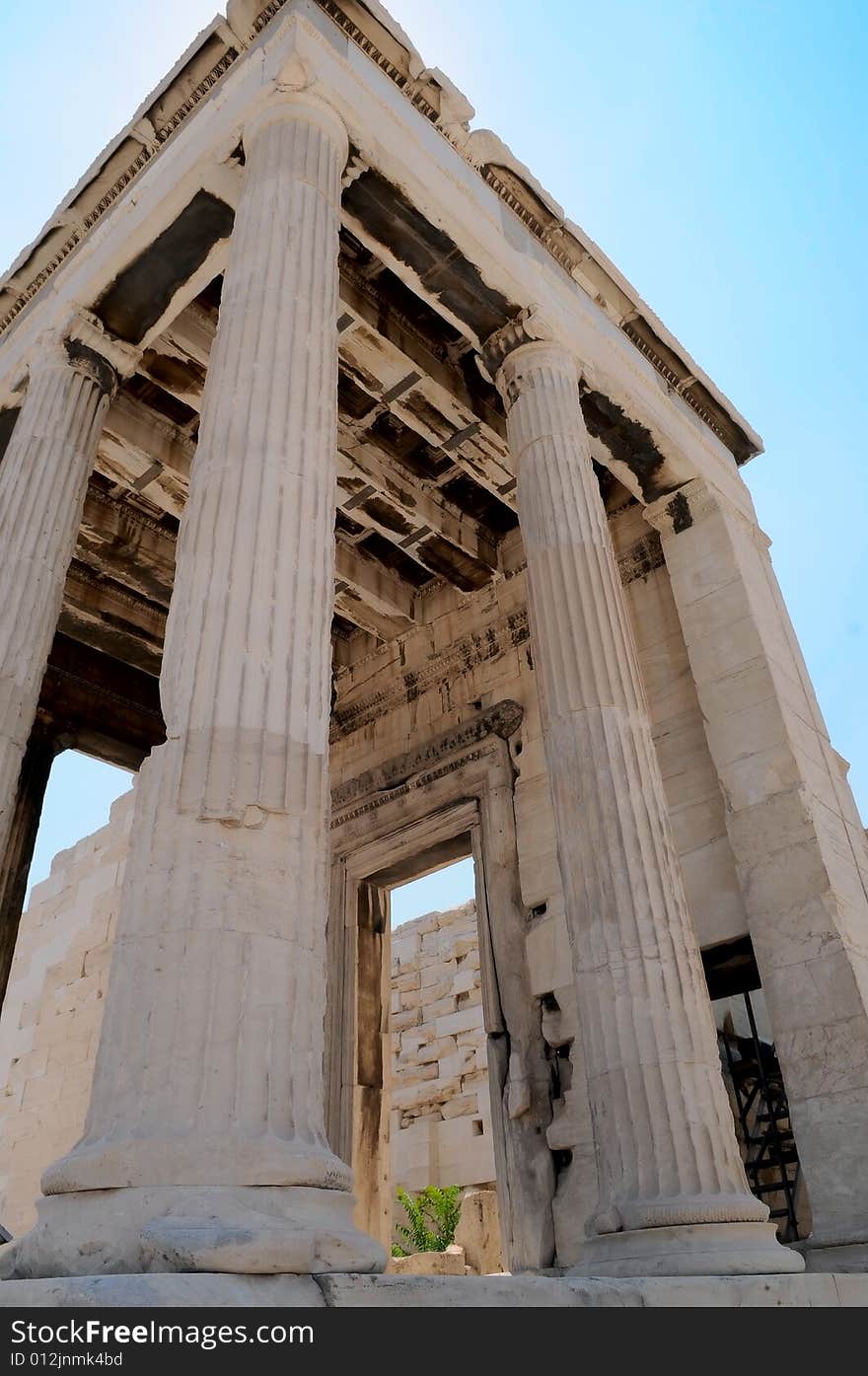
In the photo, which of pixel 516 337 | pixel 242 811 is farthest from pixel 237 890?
pixel 516 337

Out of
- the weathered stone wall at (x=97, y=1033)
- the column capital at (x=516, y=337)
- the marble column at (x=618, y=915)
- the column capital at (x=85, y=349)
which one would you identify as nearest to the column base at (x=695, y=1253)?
the marble column at (x=618, y=915)

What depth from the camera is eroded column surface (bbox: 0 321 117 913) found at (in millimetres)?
7238

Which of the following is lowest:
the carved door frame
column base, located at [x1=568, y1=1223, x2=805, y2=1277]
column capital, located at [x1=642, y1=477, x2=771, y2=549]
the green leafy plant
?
column base, located at [x1=568, y1=1223, x2=805, y2=1277]

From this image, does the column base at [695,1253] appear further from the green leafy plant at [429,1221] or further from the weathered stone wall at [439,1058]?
the weathered stone wall at [439,1058]

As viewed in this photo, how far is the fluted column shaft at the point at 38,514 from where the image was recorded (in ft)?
23.7

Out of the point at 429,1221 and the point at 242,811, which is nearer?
the point at 242,811

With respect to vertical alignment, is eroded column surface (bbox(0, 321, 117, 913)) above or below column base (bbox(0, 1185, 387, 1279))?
above

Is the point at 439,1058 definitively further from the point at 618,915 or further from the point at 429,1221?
the point at 618,915

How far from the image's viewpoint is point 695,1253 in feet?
16.7

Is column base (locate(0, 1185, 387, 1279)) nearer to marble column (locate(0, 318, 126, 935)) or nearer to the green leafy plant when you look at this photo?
marble column (locate(0, 318, 126, 935))

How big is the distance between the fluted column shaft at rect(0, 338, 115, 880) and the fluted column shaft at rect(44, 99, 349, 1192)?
2.48 meters

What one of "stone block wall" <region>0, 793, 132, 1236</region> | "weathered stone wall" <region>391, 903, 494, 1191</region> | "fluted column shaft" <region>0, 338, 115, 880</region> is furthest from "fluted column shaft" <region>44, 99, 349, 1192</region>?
"weathered stone wall" <region>391, 903, 494, 1191</region>

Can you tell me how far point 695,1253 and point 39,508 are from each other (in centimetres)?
701
